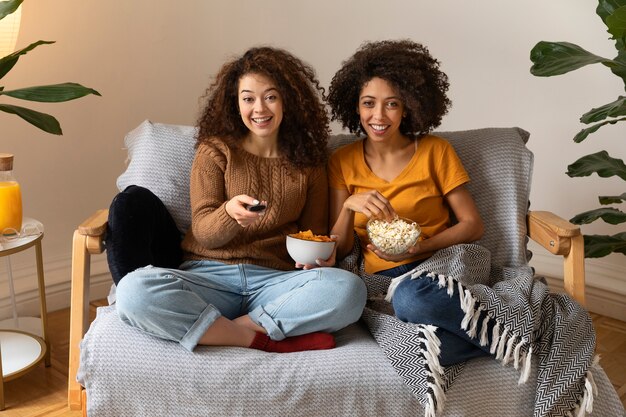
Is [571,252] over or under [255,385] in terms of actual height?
over

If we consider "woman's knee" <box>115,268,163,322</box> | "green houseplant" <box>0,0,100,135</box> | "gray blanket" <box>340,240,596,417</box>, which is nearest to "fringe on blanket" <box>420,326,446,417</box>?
"gray blanket" <box>340,240,596,417</box>

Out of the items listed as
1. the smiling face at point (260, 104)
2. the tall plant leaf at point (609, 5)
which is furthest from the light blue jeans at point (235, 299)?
the tall plant leaf at point (609, 5)

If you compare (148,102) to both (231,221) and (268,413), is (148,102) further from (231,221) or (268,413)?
(268,413)

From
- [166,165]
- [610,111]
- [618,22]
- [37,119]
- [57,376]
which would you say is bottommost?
[57,376]

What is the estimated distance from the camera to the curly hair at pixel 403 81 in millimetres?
1951

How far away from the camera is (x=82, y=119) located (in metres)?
2.64

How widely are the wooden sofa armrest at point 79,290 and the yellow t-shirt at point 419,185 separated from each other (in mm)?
640

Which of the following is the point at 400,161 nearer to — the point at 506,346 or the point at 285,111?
the point at 285,111

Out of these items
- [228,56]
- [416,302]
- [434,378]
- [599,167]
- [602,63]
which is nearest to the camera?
[434,378]

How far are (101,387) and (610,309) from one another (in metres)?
1.91

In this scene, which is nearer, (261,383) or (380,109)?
(261,383)

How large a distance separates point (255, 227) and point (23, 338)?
924 millimetres

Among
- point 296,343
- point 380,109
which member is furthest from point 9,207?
point 380,109

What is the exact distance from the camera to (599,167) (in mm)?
2188
